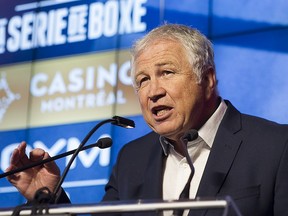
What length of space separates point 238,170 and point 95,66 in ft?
7.19

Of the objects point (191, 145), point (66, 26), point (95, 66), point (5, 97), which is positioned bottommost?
point (5, 97)

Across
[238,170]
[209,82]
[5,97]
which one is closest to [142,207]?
[238,170]

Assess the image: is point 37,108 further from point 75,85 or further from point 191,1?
point 191,1

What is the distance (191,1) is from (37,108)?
1.19 metres

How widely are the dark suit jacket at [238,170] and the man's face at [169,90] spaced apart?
0.41 feet

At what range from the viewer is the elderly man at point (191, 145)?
239 centimetres

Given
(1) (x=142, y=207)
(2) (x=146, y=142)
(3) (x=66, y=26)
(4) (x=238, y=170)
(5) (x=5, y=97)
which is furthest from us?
(5) (x=5, y=97)

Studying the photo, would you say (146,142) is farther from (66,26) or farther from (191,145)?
(66,26)

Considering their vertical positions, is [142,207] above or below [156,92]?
below

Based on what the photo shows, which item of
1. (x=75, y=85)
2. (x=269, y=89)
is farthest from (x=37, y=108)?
(x=269, y=89)

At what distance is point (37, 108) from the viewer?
466 centimetres

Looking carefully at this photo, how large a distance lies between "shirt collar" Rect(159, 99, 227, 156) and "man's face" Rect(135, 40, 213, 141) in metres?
0.03

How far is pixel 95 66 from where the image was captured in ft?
14.8

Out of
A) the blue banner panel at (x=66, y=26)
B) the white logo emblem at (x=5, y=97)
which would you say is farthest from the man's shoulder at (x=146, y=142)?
the white logo emblem at (x=5, y=97)
